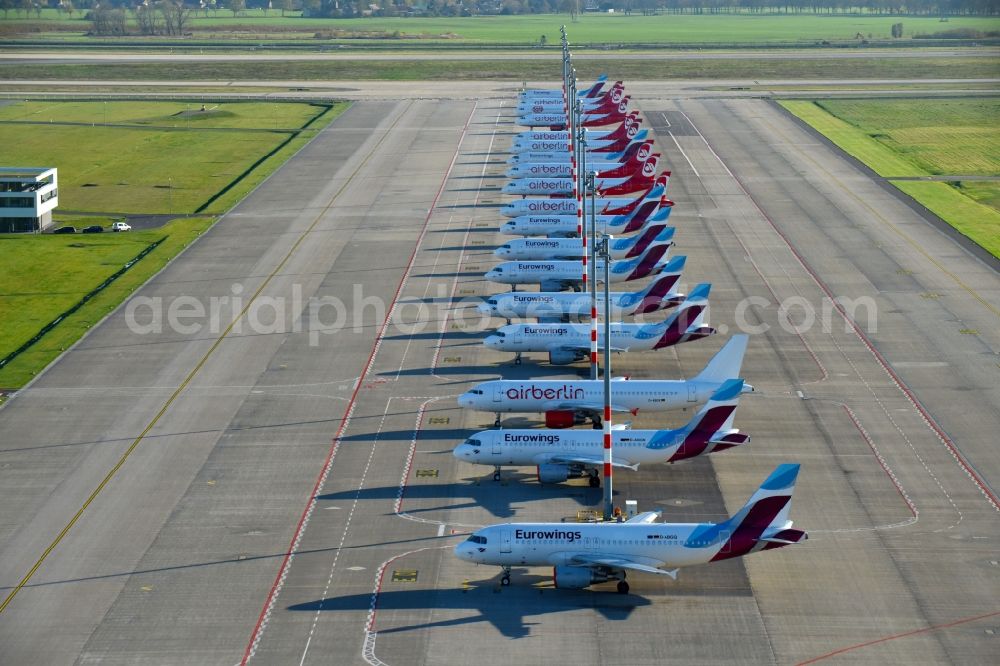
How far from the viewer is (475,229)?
150 metres

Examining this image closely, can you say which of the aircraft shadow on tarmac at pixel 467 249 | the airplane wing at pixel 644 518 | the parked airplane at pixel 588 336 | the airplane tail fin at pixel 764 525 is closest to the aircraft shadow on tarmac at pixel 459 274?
the aircraft shadow on tarmac at pixel 467 249

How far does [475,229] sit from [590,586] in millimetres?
84235

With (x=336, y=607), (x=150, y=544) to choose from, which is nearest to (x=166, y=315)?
(x=150, y=544)

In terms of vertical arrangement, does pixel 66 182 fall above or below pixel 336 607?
above

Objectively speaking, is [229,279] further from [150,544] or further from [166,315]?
[150,544]

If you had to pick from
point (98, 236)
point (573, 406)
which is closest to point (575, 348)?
point (573, 406)

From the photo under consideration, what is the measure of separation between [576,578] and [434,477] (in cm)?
1758

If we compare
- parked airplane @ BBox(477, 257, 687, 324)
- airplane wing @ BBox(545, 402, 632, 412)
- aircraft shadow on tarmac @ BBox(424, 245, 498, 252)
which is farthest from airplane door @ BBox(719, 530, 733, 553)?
aircraft shadow on tarmac @ BBox(424, 245, 498, 252)

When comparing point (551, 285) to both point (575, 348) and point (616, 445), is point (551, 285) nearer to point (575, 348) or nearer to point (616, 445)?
point (575, 348)

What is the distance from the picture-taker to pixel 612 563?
223 ft

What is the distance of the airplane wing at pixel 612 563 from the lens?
67.6 meters

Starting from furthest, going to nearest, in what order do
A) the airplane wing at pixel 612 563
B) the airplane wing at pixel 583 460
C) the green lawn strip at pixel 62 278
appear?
1. the green lawn strip at pixel 62 278
2. the airplane wing at pixel 583 460
3. the airplane wing at pixel 612 563

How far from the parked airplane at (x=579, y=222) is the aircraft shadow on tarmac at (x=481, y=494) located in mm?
54486

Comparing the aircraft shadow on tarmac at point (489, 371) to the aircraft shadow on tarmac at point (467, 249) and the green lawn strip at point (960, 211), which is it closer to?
the aircraft shadow on tarmac at point (467, 249)
